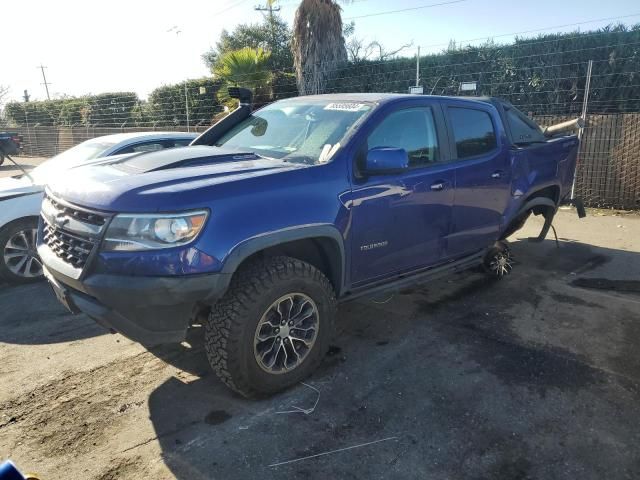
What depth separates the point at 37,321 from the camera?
458 cm

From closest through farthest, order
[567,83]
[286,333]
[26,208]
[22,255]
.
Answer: [286,333] < [26,208] < [22,255] < [567,83]

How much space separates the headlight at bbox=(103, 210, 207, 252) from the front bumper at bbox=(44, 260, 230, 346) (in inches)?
7.0

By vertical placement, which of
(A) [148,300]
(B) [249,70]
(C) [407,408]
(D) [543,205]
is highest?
(B) [249,70]

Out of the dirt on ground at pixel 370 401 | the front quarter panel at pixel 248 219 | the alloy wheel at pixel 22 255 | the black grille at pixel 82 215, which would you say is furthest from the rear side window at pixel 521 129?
the alloy wheel at pixel 22 255

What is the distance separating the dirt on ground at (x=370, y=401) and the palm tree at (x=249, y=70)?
9.41 metres

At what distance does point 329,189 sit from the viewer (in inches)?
128

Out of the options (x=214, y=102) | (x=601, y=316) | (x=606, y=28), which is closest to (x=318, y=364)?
(x=601, y=316)

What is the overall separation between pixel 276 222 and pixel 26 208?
381 cm

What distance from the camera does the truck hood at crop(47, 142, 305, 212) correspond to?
2725mm

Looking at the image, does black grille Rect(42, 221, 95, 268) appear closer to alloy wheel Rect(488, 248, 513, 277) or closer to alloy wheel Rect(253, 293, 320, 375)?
alloy wheel Rect(253, 293, 320, 375)

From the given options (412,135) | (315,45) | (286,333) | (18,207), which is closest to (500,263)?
(412,135)

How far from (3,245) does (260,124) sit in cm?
326

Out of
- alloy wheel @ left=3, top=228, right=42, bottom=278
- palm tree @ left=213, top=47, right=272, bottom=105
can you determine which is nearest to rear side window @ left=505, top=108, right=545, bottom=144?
alloy wheel @ left=3, top=228, right=42, bottom=278

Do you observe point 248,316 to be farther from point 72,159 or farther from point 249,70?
point 249,70
